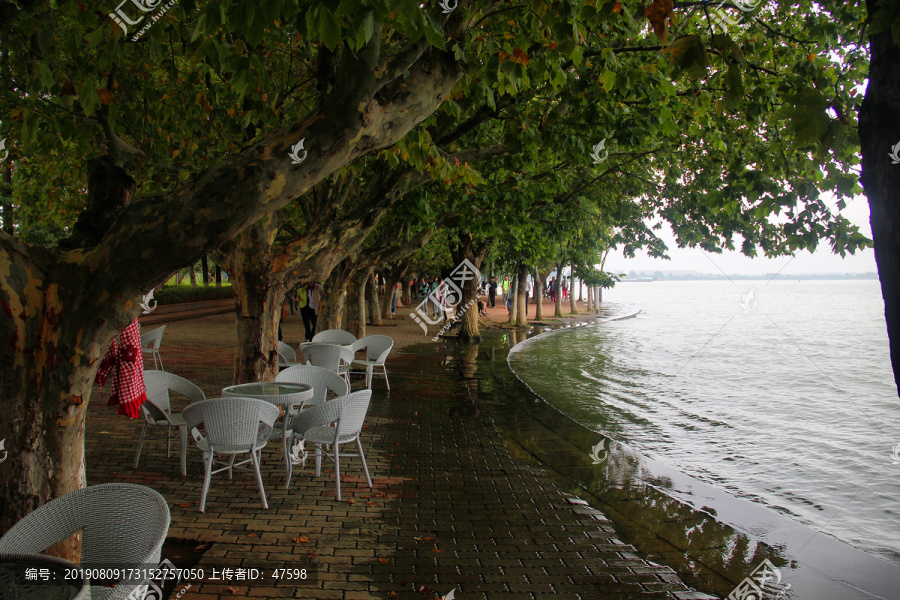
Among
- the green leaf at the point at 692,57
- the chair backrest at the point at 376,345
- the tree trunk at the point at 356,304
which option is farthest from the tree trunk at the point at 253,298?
the tree trunk at the point at 356,304

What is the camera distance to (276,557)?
4.43 metres

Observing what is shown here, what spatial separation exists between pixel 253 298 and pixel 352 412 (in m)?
3.14

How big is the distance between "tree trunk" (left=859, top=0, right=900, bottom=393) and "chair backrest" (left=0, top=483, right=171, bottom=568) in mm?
3116

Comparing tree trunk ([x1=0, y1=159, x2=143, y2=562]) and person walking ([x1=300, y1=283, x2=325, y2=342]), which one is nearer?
tree trunk ([x1=0, y1=159, x2=143, y2=562])

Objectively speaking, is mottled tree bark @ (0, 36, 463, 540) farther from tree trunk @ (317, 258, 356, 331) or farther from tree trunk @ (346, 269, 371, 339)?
tree trunk @ (346, 269, 371, 339)

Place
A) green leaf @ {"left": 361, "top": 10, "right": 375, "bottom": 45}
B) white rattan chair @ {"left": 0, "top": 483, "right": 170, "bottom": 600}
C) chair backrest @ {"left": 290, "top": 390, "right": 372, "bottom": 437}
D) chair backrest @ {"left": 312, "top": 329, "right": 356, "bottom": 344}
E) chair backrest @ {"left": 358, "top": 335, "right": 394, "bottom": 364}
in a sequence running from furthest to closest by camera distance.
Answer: chair backrest @ {"left": 312, "top": 329, "right": 356, "bottom": 344} < chair backrest @ {"left": 358, "top": 335, "right": 394, "bottom": 364} < chair backrest @ {"left": 290, "top": 390, "right": 372, "bottom": 437} < white rattan chair @ {"left": 0, "top": 483, "right": 170, "bottom": 600} < green leaf @ {"left": 361, "top": 10, "right": 375, "bottom": 45}

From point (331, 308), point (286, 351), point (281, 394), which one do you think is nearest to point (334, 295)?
point (331, 308)

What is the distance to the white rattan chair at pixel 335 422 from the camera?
5.82 metres

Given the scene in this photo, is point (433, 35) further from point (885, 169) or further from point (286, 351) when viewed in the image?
point (286, 351)

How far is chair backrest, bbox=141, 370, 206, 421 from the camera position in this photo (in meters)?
6.51

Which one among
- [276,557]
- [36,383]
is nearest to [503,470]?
[276,557]

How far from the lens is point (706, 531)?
5.46 metres

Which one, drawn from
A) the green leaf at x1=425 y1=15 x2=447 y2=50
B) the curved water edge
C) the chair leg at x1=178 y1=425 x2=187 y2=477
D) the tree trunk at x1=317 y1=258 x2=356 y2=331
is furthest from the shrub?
the green leaf at x1=425 y1=15 x2=447 y2=50

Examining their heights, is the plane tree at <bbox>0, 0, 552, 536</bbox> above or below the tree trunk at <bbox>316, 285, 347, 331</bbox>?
above
